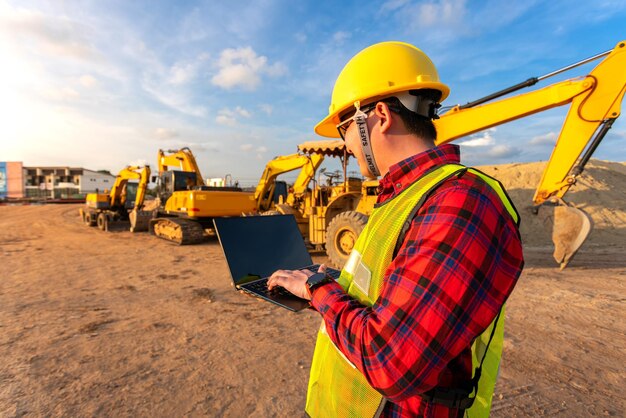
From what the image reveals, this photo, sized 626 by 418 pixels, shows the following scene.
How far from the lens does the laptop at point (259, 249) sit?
6.12ft

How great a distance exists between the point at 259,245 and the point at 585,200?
19.5 metres

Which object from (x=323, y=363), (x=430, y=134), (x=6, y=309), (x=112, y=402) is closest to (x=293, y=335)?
(x=112, y=402)

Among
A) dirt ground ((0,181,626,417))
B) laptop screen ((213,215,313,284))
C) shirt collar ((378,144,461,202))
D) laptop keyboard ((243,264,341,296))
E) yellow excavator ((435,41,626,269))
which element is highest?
yellow excavator ((435,41,626,269))

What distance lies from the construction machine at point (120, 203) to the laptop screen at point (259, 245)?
50.3 ft

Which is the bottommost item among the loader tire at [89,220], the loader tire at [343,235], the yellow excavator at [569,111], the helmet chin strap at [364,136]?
the loader tire at [89,220]

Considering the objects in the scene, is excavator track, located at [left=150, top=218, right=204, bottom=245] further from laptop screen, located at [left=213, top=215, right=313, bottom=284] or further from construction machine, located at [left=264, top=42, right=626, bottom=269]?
laptop screen, located at [left=213, top=215, right=313, bottom=284]

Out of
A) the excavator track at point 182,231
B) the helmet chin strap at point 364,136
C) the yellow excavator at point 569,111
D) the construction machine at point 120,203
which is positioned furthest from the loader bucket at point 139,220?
the helmet chin strap at point 364,136

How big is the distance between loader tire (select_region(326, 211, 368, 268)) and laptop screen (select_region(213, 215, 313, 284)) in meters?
5.57

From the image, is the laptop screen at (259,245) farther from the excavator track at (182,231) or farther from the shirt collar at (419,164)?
the excavator track at (182,231)

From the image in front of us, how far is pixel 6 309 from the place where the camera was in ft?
16.7

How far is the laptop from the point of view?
1866 millimetres

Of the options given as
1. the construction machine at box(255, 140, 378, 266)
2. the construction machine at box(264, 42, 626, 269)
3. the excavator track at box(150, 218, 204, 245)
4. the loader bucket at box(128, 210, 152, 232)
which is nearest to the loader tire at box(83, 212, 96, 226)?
the loader bucket at box(128, 210, 152, 232)

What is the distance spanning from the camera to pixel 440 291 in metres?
0.80

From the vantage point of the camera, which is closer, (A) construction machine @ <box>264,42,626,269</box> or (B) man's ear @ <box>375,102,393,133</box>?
(B) man's ear @ <box>375,102,393,133</box>
